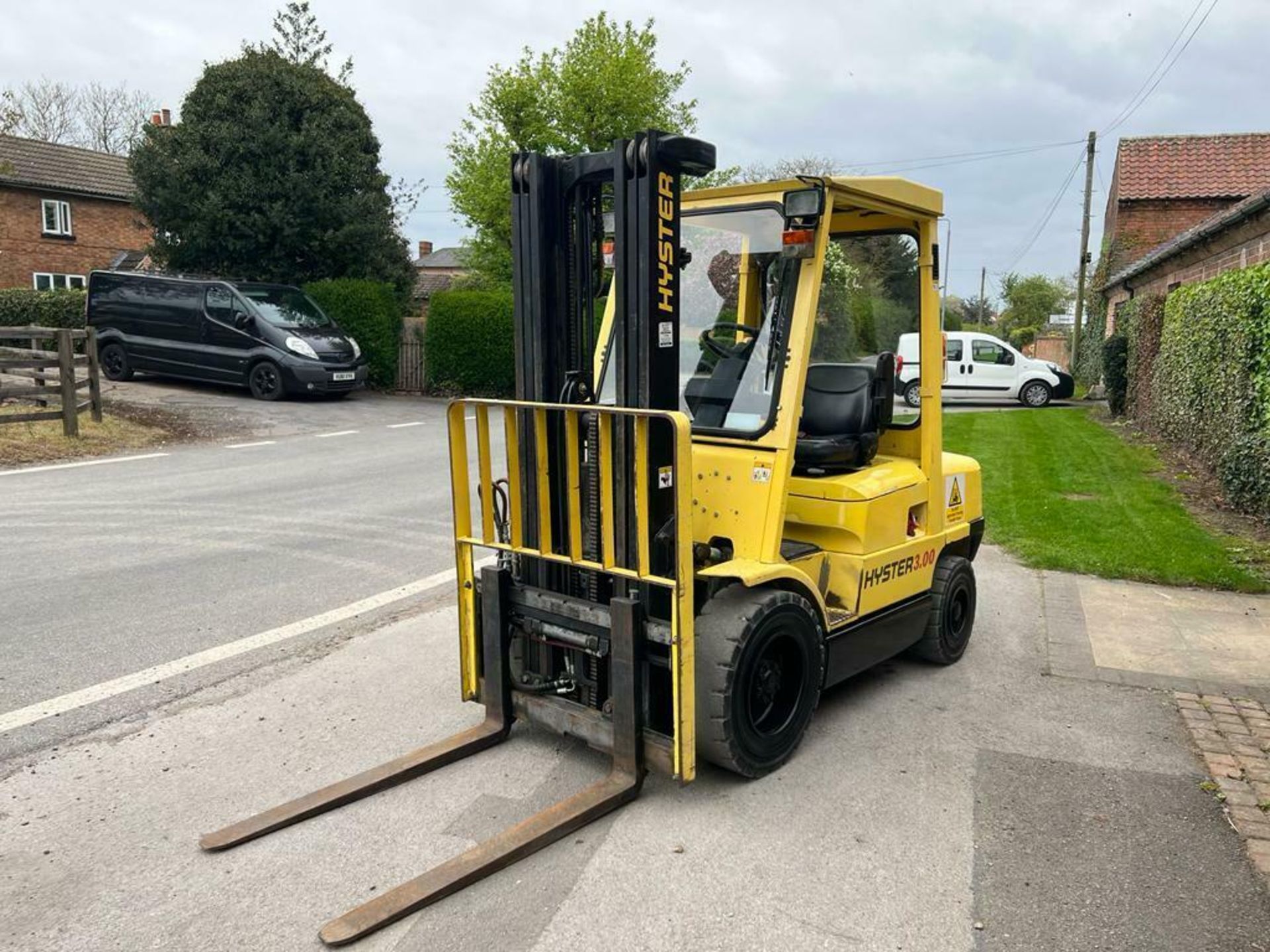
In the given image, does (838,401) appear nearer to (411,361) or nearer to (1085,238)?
(411,361)

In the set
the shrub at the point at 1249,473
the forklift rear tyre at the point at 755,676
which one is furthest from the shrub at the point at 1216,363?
the forklift rear tyre at the point at 755,676

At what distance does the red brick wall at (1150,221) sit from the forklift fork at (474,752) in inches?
1083

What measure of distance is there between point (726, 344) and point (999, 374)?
2190cm

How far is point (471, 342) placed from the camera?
22078 millimetres

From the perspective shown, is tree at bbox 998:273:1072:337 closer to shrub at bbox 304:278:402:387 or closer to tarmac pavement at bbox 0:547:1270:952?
shrub at bbox 304:278:402:387

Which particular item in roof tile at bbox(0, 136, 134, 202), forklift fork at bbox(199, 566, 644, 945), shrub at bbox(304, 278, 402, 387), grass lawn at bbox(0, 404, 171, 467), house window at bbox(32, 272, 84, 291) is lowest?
forklift fork at bbox(199, 566, 644, 945)

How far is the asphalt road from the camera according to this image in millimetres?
5281

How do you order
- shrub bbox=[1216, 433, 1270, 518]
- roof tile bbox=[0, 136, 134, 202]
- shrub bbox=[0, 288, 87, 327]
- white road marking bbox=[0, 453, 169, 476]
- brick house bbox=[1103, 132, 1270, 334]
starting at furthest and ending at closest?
roof tile bbox=[0, 136, 134, 202] → brick house bbox=[1103, 132, 1270, 334] → shrub bbox=[0, 288, 87, 327] → white road marking bbox=[0, 453, 169, 476] → shrub bbox=[1216, 433, 1270, 518]

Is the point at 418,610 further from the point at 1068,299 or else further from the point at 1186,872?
the point at 1068,299

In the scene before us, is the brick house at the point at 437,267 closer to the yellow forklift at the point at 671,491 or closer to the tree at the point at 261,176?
the tree at the point at 261,176

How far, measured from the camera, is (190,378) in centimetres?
1927

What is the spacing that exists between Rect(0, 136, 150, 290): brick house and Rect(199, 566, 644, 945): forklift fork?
3058cm

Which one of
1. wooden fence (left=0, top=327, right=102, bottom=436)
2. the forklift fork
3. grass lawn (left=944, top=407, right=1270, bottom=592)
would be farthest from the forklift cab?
wooden fence (left=0, top=327, right=102, bottom=436)

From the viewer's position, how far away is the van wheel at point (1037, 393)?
2409 centimetres
